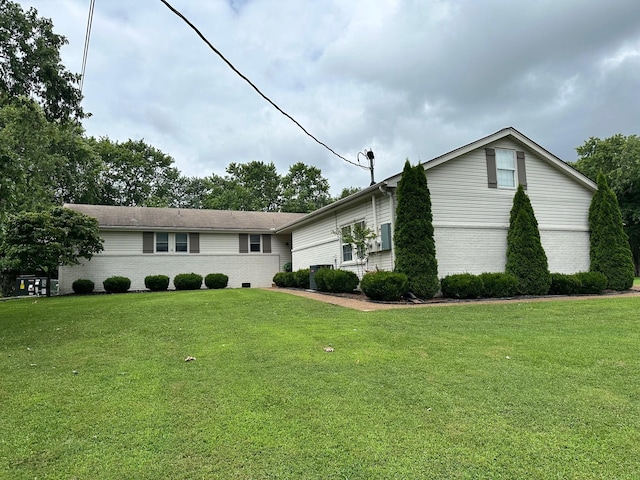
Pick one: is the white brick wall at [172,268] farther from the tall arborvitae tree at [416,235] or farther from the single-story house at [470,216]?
the tall arborvitae tree at [416,235]

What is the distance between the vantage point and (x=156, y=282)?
756 inches

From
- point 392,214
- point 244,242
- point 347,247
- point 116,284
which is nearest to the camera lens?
point 392,214

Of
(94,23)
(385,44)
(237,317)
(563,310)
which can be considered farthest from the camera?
(385,44)

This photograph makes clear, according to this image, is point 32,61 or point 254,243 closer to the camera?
point 32,61

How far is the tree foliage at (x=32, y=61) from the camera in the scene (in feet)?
33.4

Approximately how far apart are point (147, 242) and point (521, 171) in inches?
663

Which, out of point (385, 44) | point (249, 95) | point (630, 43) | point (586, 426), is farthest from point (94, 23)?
point (630, 43)

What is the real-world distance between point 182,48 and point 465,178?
9.44 meters

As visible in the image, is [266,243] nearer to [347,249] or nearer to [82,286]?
[347,249]

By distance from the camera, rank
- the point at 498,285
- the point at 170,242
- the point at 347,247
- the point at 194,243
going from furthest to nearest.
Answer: the point at 194,243
the point at 170,242
the point at 347,247
the point at 498,285

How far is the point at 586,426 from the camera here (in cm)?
297

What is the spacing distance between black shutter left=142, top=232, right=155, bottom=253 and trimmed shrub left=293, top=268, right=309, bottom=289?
7881 millimetres

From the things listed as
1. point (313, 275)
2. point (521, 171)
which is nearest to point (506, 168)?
point (521, 171)

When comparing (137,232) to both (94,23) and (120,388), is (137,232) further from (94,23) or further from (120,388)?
(120,388)
